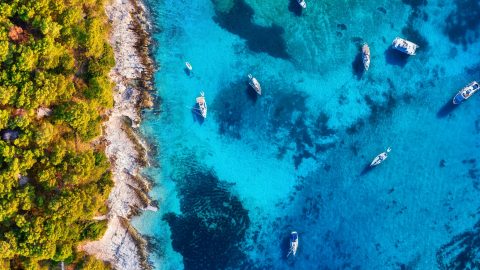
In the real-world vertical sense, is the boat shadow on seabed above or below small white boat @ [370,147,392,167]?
below

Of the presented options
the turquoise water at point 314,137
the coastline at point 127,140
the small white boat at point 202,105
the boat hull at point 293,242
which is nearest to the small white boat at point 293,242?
the boat hull at point 293,242

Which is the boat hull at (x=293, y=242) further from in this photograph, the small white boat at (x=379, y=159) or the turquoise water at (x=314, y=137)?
the small white boat at (x=379, y=159)

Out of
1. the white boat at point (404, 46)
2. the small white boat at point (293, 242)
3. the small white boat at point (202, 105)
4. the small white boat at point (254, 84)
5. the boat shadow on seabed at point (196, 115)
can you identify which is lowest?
the small white boat at point (293, 242)

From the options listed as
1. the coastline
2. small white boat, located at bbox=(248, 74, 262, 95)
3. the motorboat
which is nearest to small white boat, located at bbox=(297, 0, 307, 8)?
small white boat, located at bbox=(248, 74, 262, 95)

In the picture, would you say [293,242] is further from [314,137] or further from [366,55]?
[366,55]

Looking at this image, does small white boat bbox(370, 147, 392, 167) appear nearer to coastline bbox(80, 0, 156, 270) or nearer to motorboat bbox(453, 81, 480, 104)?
motorboat bbox(453, 81, 480, 104)

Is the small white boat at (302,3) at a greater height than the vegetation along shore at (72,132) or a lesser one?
greater

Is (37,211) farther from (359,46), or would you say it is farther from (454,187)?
(454,187)
